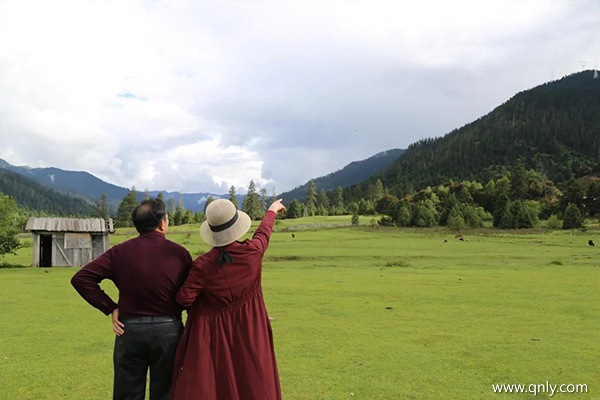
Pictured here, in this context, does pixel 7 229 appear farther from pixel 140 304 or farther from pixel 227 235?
pixel 227 235

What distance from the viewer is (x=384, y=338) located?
35.5ft

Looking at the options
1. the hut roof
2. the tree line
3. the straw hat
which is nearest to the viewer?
the straw hat

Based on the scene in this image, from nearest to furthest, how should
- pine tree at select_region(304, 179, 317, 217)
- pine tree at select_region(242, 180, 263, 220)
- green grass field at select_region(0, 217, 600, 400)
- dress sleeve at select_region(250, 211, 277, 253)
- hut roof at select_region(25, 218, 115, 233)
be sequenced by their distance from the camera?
dress sleeve at select_region(250, 211, 277, 253)
green grass field at select_region(0, 217, 600, 400)
hut roof at select_region(25, 218, 115, 233)
pine tree at select_region(242, 180, 263, 220)
pine tree at select_region(304, 179, 317, 217)

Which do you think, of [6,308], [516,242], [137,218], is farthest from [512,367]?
[516,242]

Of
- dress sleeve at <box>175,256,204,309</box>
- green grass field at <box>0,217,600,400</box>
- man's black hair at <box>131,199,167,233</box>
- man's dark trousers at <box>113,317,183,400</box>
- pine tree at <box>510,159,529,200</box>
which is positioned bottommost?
green grass field at <box>0,217,600,400</box>

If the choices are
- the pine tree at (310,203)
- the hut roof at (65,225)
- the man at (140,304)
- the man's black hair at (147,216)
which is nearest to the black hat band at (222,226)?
the man at (140,304)

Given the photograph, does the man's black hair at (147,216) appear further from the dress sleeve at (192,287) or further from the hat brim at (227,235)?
the dress sleeve at (192,287)

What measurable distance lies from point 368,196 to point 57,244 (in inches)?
5969

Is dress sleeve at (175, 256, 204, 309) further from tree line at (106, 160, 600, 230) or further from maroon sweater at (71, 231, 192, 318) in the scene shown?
A: tree line at (106, 160, 600, 230)

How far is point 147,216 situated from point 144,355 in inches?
58.7

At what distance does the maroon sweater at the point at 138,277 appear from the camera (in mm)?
4945

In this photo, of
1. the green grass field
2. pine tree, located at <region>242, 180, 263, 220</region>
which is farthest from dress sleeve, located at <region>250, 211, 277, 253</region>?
pine tree, located at <region>242, 180, 263, 220</region>

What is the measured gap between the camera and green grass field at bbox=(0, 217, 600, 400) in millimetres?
7797

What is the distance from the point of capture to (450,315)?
13578 millimetres
